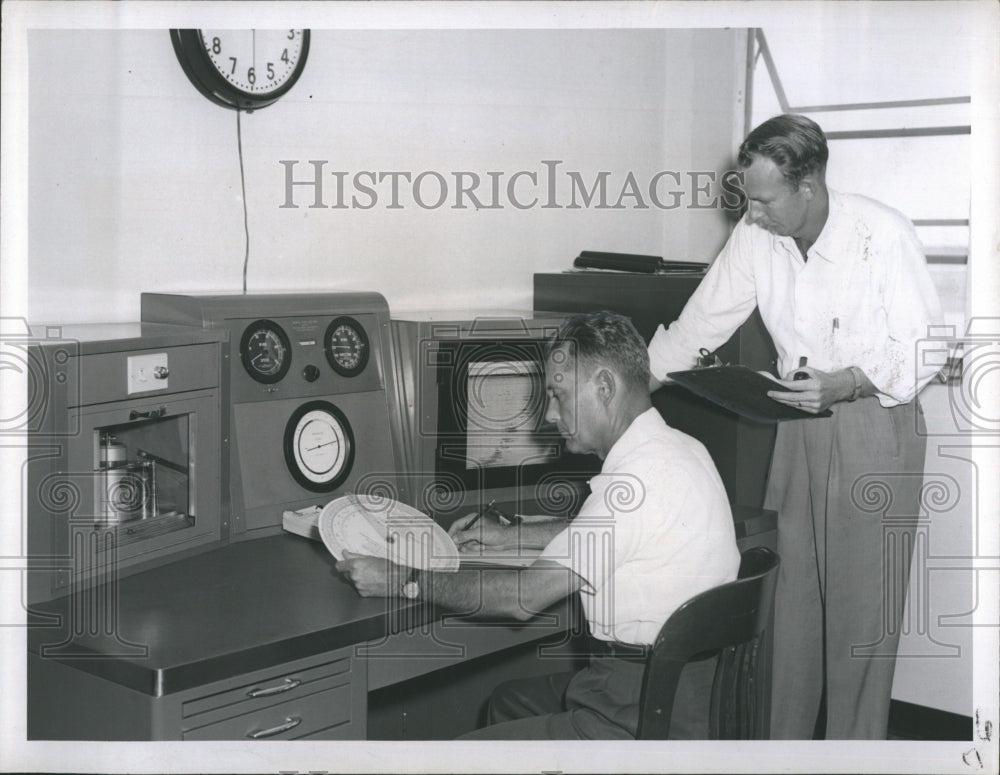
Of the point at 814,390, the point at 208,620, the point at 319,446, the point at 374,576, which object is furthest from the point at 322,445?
the point at 814,390

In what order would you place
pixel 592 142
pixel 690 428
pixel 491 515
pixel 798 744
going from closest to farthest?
pixel 798 744 → pixel 491 515 → pixel 690 428 → pixel 592 142

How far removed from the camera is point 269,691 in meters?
1.82

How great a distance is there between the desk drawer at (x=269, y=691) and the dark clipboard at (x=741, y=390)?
3.38ft

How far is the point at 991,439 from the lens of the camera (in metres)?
2.41

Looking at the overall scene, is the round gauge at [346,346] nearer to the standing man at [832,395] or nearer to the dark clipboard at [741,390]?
the dark clipboard at [741,390]

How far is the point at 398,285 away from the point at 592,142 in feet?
2.52

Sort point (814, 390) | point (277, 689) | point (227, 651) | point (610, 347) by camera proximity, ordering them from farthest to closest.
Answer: point (814, 390) < point (610, 347) < point (277, 689) < point (227, 651)

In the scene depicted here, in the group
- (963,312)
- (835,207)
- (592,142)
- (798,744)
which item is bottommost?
(798,744)

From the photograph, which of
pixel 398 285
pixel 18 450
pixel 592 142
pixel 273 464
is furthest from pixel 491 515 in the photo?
pixel 592 142

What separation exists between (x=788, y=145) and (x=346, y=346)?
1154 millimetres

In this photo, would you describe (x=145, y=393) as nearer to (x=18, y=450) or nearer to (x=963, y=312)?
(x=18, y=450)

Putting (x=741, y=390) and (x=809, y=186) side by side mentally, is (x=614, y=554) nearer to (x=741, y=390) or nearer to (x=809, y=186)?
(x=741, y=390)

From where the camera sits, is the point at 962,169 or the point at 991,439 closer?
the point at 991,439

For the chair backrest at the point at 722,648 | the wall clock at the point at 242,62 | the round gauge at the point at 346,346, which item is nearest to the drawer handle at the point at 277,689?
the chair backrest at the point at 722,648
